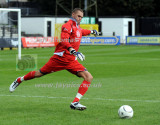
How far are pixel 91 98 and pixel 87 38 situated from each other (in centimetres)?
3800

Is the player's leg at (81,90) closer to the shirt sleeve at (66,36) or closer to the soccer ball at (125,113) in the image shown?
the shirt sleeve at (66,36)

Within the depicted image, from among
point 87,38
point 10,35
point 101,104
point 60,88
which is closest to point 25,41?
point 10,35

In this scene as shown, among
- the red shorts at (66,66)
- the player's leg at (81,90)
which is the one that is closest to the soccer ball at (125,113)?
the player's leg at (81,90)

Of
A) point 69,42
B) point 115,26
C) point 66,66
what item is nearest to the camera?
point 69,42

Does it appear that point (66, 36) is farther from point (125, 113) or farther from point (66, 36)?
point (125, 113)

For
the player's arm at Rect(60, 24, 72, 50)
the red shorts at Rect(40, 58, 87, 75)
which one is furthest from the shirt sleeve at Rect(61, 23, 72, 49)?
the red shorts at Rect(40, 58, 87, 75)

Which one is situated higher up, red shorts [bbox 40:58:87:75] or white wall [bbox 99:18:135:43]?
white wall [bbox 99:18:135:43]

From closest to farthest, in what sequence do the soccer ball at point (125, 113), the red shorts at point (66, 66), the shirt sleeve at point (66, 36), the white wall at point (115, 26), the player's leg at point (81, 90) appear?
the soccer ball at point (125, 113) < the player's leg at point (81, 90) < the shirt sleeve at point (66, 36) < the red shorts at point (66, 66) < the white wall at point (115, 26)

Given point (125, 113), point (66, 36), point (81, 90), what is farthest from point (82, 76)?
point (125, 113)

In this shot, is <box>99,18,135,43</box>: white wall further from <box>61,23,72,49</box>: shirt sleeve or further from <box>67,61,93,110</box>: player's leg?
<box>61,23,72,49</box>: shirt sleeve

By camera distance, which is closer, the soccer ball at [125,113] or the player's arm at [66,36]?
the soccer ball at [125,113]

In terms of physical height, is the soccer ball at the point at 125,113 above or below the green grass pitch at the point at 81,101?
above

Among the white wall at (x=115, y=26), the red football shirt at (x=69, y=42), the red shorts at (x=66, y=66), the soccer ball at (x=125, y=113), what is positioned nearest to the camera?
the soccer ball at (x=125, y=113)

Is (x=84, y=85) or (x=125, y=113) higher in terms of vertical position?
(x=84, y=85)
